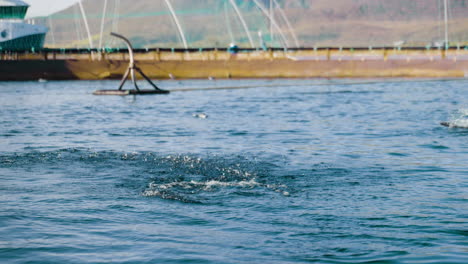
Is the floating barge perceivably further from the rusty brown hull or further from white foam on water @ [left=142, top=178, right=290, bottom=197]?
white foam on water @ [left=142, top=178, right=290, bottom=197]

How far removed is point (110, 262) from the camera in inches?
362

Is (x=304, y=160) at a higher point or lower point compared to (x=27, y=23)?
lower

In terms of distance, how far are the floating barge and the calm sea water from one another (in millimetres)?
56030

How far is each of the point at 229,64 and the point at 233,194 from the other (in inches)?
2873

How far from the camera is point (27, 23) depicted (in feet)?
327

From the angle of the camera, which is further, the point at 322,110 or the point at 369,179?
the point at 322,110

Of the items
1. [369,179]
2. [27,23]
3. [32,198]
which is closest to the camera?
[32,198]

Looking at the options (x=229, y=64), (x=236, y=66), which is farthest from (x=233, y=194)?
(x=229, y=64)

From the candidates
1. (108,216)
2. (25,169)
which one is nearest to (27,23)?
(25,169)

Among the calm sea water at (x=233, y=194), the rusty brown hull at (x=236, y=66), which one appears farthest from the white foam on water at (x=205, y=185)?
the rusty brown hull at (x=236, y=66)

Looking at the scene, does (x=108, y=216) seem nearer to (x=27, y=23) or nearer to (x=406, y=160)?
(x=406, y=160)

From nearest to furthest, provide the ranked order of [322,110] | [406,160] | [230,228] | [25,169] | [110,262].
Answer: [110,262], [230,228], [25,169], [406,160], [322,110]

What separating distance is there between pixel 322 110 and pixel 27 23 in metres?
70.2

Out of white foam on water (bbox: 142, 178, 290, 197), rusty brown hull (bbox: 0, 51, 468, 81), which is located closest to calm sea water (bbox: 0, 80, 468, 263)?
white foam on water (bbox: 142, 178, 290, 197)
